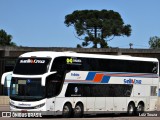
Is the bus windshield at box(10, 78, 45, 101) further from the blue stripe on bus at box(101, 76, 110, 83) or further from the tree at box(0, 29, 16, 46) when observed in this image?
the tree at box(0, 29, 16, 46)

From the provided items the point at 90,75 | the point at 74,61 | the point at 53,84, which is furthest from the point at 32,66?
the point at 90,75

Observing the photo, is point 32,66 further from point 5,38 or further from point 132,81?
point 5,38

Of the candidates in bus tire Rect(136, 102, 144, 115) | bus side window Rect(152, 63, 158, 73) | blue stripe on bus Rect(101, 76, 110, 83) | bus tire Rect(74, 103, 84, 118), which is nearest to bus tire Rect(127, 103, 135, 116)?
bus tire Rect(136, 102, 144, 115)

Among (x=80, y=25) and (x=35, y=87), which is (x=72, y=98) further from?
(x=80, y=25)

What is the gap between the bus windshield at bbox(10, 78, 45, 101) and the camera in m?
28.0

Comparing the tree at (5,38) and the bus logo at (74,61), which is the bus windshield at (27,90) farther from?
the tree at (5,38)

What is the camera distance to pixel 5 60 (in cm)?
6309

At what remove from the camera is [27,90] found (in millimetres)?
28312

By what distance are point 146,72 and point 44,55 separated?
9.02 metres

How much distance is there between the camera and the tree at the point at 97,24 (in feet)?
359

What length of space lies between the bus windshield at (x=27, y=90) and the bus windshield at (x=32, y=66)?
16.5 inches

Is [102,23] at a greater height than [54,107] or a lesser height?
greater

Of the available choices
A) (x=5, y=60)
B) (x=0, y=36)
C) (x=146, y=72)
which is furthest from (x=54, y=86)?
(x=0, y=36)

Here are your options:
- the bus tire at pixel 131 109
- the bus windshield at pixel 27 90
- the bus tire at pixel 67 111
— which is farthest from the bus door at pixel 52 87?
the bus tire at pixel 131 109
